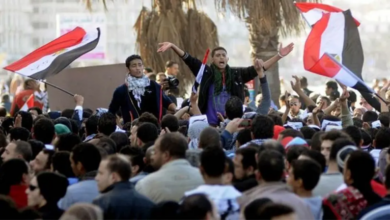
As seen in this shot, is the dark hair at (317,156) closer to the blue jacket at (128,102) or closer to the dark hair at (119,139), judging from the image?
the dark hair at (119,139)

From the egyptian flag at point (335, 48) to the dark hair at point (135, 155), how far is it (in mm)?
3700

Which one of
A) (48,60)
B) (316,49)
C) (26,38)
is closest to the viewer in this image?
(316,49)

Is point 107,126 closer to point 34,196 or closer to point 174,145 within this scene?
point 174,145

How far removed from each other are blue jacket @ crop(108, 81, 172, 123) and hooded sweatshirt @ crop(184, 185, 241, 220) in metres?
5.71

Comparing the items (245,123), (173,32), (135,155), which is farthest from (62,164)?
(173,32)

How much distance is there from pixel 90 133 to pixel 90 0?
8.51 meters

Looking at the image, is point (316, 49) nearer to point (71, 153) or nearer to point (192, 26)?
point (71, 153)

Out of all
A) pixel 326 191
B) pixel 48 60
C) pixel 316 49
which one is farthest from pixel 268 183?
pixel 48 60

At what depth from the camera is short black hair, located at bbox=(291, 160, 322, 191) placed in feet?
27.1

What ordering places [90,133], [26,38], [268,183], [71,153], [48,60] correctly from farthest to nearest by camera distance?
1. [26,38]
2. [48,60]
3. [90,133]
4. [71,153]
5. [268,183]

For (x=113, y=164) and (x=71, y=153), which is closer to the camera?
(x=113, y=164)

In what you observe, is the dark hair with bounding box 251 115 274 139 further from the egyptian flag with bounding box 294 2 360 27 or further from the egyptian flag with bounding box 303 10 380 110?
the egyptian flag with bounding box 294 2 360 27

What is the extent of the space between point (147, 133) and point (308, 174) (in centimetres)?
270

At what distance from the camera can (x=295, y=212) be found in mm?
7582
